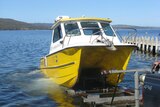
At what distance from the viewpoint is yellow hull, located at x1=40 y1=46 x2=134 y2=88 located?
1364cm

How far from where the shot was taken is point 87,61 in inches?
553

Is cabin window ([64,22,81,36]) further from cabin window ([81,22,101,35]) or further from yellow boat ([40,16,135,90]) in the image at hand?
cabin window ([81,22,101,35])

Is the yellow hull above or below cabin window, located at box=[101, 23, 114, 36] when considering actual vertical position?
below

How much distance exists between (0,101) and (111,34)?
5.50 meters

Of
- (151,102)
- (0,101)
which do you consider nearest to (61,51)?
(0,101)

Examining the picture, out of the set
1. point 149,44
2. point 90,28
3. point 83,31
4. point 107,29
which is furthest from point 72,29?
point 149,44

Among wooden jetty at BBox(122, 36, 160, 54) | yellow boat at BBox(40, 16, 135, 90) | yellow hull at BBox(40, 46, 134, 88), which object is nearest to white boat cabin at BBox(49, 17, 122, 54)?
yellow boat at BBox(40, 16, 135, 90)

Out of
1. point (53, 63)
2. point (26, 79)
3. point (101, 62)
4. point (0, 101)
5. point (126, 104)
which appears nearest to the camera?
point (126, 104)

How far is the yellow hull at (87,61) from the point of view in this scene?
13.6 m

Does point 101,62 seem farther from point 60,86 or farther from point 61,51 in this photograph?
point 60,86

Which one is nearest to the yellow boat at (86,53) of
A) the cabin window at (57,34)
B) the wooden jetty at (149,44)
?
the cabin window at (57,34)

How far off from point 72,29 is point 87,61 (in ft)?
7.07

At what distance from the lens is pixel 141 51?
43250 millimetres

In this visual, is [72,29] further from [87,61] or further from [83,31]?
[87,61]
